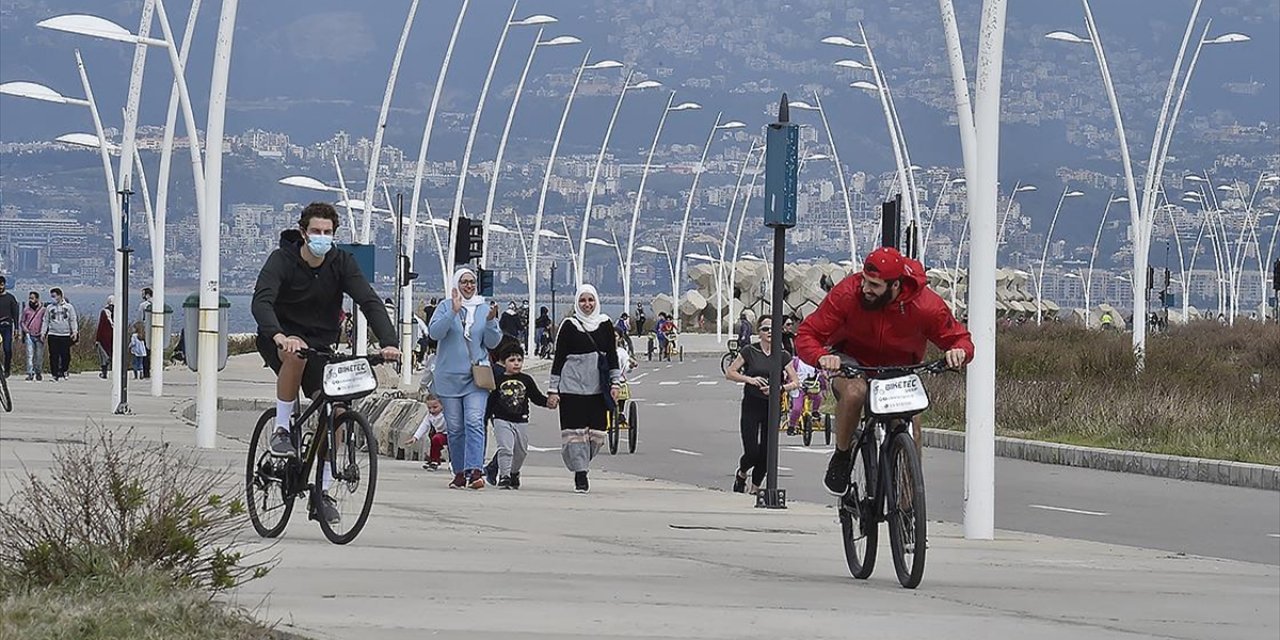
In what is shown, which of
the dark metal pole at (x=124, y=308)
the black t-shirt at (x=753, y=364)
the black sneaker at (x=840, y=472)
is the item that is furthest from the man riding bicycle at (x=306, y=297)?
the dark metal pole at (x=124, y=308)

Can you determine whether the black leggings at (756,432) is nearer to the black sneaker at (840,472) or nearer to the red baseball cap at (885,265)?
the black sneaker at (840,472)

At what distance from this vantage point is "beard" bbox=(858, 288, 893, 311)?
11.0 metres

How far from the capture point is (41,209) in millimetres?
154750

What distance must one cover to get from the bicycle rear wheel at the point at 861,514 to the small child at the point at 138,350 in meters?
35.3

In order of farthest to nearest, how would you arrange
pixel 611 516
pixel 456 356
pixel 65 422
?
pixel 65 422 → pixel 456 356 → pixel 611 516

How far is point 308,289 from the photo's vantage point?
1252 cm

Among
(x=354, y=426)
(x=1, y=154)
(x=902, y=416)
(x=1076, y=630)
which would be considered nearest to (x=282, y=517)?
(x=354, y=426)

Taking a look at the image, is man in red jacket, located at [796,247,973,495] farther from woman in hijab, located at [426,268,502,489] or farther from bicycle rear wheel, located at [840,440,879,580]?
woman in hijab, located at [426,268,502,489]

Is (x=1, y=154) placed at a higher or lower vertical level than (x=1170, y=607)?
higher

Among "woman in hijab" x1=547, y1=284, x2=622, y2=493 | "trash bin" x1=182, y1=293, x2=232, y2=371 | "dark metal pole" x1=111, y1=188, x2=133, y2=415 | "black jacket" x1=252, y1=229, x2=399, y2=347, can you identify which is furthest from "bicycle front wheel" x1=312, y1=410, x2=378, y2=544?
"dark metal pole" x1=111, y1=188, x2=133, y2=415

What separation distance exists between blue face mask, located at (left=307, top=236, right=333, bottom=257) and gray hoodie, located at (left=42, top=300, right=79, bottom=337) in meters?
29.1

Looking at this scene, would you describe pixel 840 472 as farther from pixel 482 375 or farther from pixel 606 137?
pixel 606 137

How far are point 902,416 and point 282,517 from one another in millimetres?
3541

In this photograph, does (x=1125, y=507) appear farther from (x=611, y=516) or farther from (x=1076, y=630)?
(x=1076, y=630)
